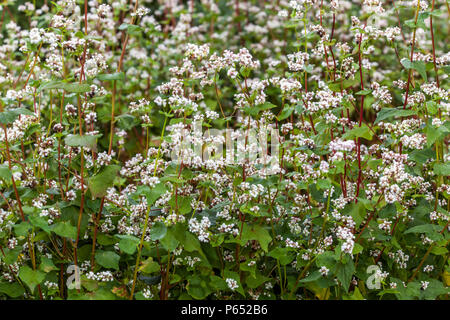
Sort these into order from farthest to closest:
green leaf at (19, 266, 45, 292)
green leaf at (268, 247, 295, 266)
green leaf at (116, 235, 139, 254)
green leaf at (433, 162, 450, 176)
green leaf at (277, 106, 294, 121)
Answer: green leaf at (277, 106, 294, 121) < green leaf at (268, 247, 295, 266) < green leaf at (433, 162, 450, 176) < green leaf at (19, 266, 45, 292) < green leaf at (116, 235, 139, 254)

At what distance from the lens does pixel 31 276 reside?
101 inches

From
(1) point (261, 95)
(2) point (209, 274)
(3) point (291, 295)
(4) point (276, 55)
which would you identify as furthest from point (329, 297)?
(4) point (276, 55)

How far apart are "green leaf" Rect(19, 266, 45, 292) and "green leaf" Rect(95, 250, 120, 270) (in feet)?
0.94

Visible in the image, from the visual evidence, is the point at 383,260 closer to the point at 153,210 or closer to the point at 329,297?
the point at 329,297

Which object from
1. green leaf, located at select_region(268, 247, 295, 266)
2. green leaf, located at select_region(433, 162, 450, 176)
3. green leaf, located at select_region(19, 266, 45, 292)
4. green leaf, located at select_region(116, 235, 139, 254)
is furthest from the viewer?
green leaf, located at select_region(268, 247, 295, 266)

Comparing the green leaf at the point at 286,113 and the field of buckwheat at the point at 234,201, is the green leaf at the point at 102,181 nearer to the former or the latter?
the field of buckwheat at the point at 234,201

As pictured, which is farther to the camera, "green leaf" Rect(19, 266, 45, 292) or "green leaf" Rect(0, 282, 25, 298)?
"green leaf" Rect(0, 282, 25, 298)

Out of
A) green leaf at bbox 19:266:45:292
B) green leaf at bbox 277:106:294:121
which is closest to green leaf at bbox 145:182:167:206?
green leaf at bbox 19:266:45:292

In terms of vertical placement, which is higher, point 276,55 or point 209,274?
point 276,55

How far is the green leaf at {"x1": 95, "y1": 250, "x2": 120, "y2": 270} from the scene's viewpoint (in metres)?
2.67

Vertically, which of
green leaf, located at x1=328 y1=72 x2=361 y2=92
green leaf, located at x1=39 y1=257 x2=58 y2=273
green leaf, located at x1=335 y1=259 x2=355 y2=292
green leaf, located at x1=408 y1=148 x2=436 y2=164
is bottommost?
green leaf, located at x1=335 y1=259 x2=355 y2=292

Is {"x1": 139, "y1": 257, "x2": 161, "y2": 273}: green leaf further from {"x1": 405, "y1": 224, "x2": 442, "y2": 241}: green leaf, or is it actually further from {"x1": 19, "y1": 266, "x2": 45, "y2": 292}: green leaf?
{"x1": 405, "y1": 224, "x2": 442, "y2": 241}: green leaf

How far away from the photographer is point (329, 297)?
2910mm
